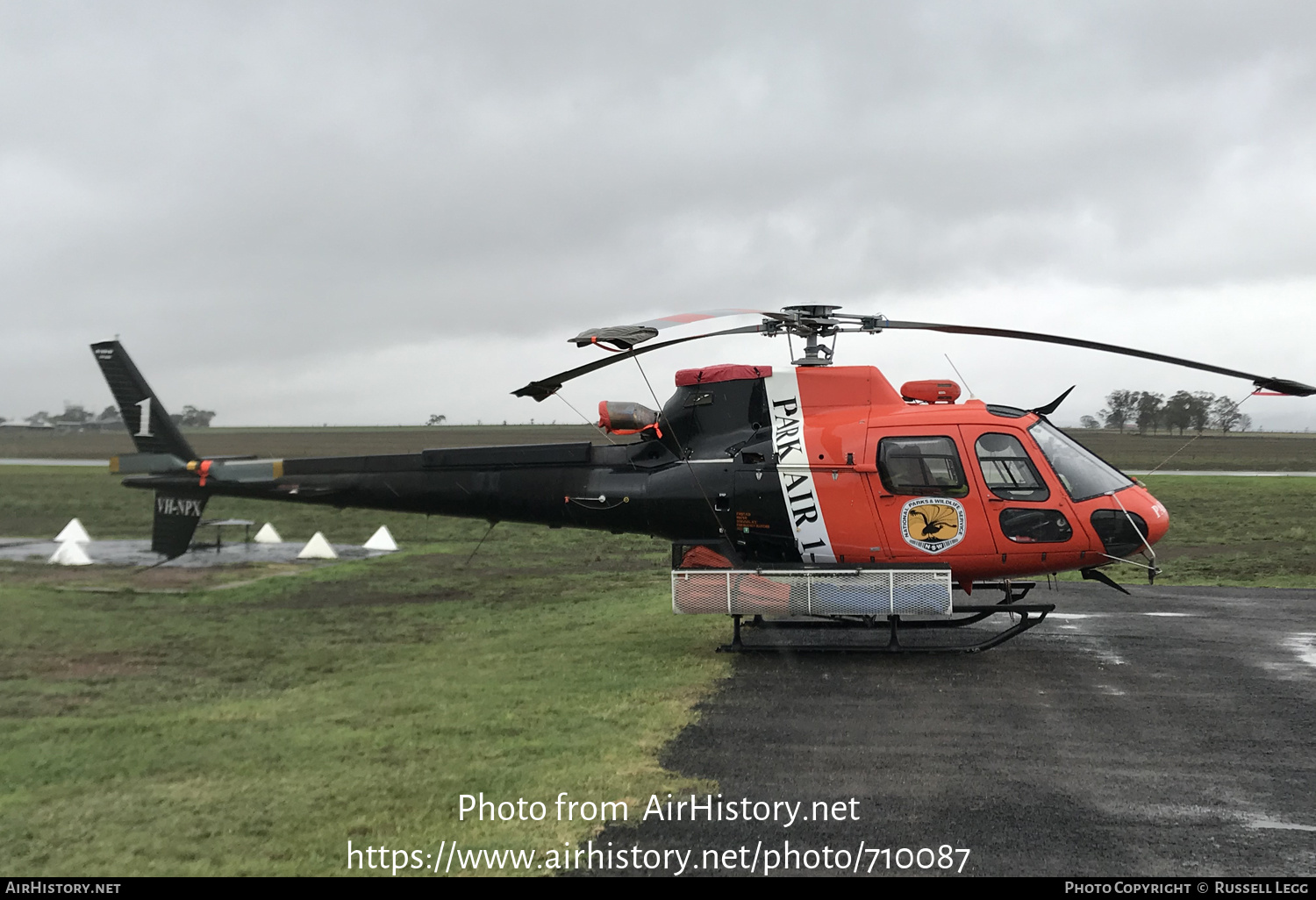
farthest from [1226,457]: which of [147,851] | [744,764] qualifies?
[147,851]

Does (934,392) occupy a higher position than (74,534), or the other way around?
(934,392)

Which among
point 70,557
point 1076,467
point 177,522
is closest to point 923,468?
point 1076,467

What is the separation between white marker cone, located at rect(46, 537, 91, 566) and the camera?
16750 mm

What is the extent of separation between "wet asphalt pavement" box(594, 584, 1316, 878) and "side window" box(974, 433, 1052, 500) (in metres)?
1.99

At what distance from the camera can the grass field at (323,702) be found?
571cm

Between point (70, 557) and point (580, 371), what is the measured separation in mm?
13366

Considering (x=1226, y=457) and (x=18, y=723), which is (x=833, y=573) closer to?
(x=18, y=723)

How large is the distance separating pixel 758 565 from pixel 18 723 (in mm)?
7593

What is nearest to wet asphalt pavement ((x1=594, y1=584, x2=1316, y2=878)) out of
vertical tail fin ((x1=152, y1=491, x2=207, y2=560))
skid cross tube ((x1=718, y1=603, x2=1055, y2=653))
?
skid cross tube ((x1=718, y1=603, x2=1055, y2=653))

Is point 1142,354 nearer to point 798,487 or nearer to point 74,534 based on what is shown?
point 798,487

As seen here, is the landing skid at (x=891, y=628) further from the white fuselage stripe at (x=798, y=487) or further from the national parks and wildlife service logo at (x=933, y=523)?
the national parks and wildlife service logo at (x=933, y=523)

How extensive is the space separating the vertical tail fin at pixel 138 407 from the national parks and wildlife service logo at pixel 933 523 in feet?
35.0

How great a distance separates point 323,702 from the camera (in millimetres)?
8836

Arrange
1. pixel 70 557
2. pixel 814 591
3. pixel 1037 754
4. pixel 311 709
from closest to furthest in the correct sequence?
pixel 1037 754, pixel 311 709, pixel 814 591, pixel 70 557
